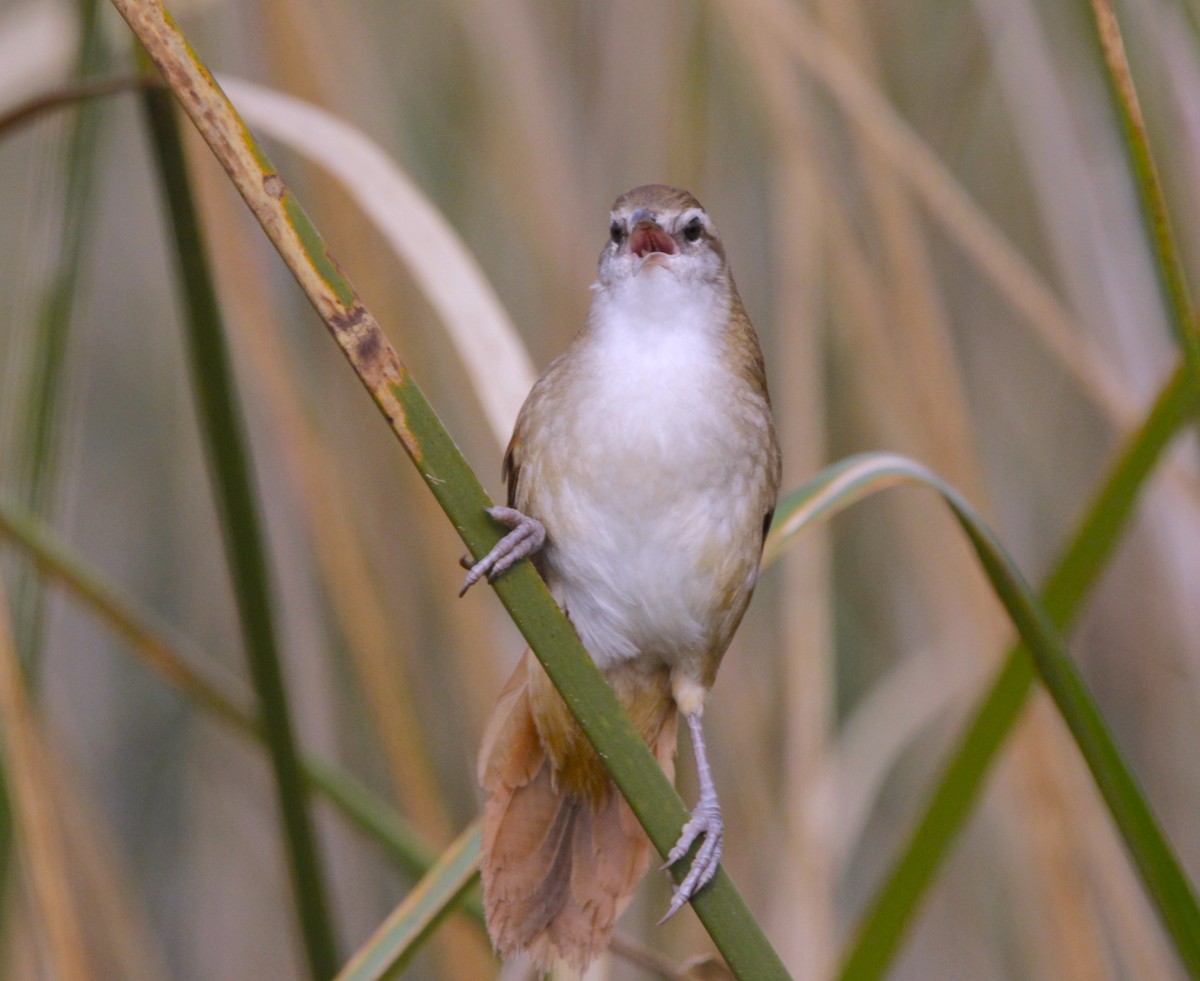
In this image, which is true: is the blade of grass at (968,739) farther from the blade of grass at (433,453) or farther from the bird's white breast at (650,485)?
the blade of grass at (433,453)

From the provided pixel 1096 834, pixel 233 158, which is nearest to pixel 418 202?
pixel 233 158

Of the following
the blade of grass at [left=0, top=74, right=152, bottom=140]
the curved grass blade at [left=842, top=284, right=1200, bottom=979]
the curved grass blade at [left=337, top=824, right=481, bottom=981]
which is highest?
the blade of grass at [left=0, top=74, right=152, bottom=140]

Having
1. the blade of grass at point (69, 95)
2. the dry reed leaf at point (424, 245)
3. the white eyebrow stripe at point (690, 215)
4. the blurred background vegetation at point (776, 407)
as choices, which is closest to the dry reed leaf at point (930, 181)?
the blurred background vegetation at point (776, 407)

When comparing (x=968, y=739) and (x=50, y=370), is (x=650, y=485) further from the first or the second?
(x=50, y=370)

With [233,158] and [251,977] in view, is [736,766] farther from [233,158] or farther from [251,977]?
[233,158]

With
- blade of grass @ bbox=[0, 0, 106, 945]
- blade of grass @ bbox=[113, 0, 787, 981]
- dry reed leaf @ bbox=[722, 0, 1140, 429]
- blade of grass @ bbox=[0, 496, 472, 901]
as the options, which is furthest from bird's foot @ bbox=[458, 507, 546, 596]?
dry reed leaf @ bbox=[722, 0, 1140, 429]

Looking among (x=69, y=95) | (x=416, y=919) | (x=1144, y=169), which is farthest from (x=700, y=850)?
(x=69, y=95)

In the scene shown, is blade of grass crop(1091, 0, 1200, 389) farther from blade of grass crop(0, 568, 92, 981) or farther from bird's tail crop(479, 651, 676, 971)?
blade of grass crop(0, 568, 92, 981)
